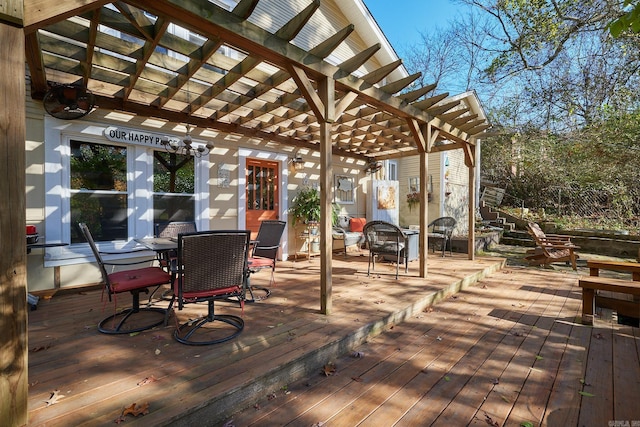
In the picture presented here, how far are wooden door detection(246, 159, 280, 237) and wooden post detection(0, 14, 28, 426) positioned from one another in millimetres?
4489

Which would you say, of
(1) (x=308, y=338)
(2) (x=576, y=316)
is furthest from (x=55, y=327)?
(2) (x=576, y=316)

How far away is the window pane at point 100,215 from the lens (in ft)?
14.1

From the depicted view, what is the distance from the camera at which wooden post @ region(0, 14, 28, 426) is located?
62.9 inches

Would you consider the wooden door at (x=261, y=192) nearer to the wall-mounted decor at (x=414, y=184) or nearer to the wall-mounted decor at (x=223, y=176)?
the wall-mounted decor at (x=223, y=176)

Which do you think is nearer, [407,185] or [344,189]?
[344,189]

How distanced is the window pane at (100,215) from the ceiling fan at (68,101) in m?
1.07

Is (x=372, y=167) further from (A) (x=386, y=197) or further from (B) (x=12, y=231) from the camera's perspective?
(B) (x=12, y=231)

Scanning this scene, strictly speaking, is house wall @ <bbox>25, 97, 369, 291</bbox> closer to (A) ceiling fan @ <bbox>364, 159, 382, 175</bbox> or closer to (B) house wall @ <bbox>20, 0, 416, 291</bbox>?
(B) house wall @ <bbox>20, 0, 416, 291</bbox>

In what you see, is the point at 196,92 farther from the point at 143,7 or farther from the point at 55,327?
the point at 55,327

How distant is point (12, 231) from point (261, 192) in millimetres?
4810

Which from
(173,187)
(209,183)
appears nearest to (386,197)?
(209,183)

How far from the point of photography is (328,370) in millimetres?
2518

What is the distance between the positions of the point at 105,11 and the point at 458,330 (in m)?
4.45

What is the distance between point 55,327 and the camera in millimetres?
3020
